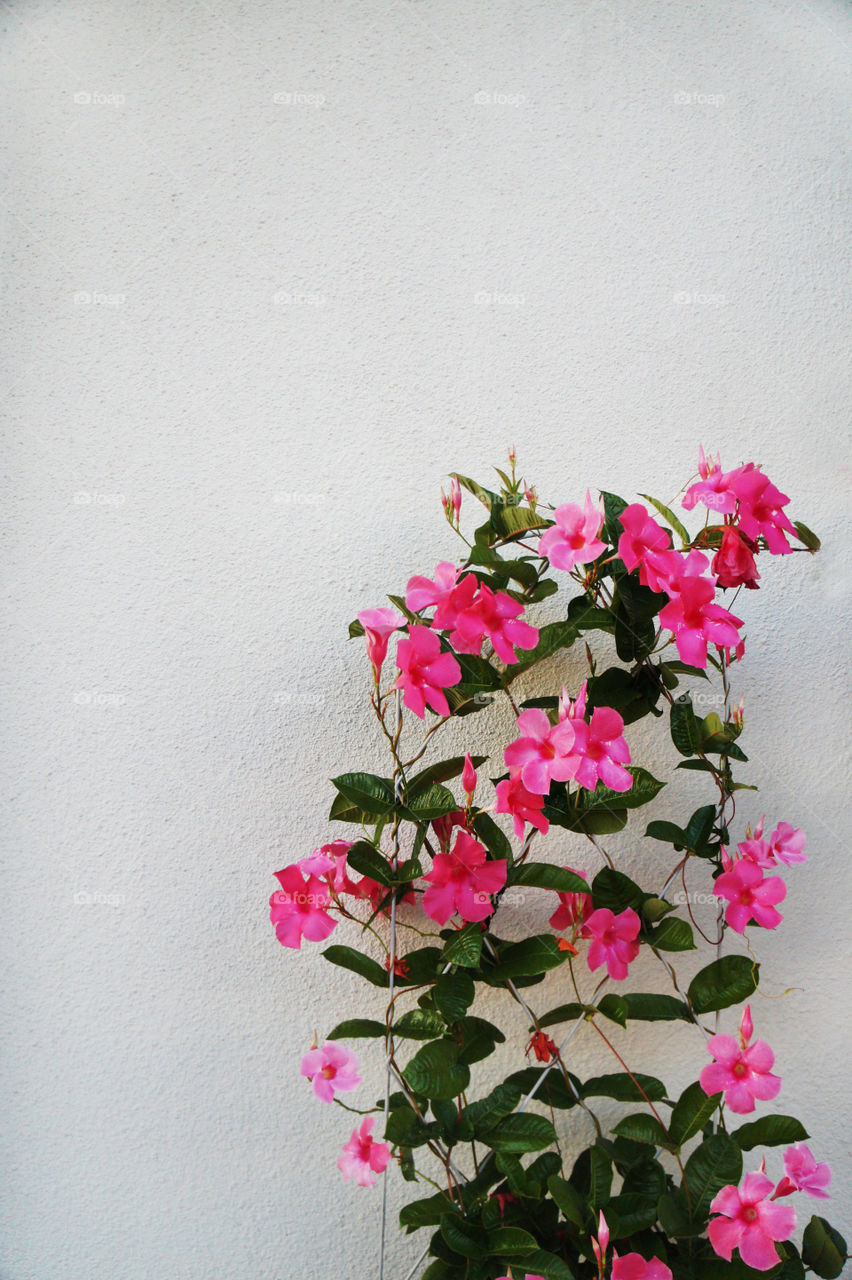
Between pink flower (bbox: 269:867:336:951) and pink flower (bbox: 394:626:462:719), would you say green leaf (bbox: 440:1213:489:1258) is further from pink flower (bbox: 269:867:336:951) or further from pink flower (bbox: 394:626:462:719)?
pink flower (bbox: 394:626:462:719)

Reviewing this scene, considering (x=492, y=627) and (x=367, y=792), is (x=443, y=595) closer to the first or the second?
(x=492, y=627)

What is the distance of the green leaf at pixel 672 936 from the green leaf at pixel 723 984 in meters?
0.05

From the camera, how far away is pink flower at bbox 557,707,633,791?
0.89 m

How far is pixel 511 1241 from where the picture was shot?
3.02ft

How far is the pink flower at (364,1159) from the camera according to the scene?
97 centimetres

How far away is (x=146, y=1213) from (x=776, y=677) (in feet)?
4.24

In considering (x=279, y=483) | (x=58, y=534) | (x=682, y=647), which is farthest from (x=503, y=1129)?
(x=58, y=534)

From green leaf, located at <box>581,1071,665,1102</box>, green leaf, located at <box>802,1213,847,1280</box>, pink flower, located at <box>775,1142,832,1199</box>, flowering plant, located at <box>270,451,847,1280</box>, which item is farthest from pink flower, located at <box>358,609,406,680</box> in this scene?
green leaf, located at <box>802,1213,847,1280</box>

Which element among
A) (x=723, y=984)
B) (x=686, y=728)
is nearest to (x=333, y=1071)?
(x=723, y=984)

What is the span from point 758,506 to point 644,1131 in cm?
78

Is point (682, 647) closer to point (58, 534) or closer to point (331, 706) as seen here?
point (331, 706)

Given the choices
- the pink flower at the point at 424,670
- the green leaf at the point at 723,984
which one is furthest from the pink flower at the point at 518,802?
the green leaf at the point at 723,984

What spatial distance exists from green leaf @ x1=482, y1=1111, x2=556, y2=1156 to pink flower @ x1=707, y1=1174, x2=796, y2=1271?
184 mm

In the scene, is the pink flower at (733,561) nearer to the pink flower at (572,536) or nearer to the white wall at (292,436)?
the pink flower at (572,536)
